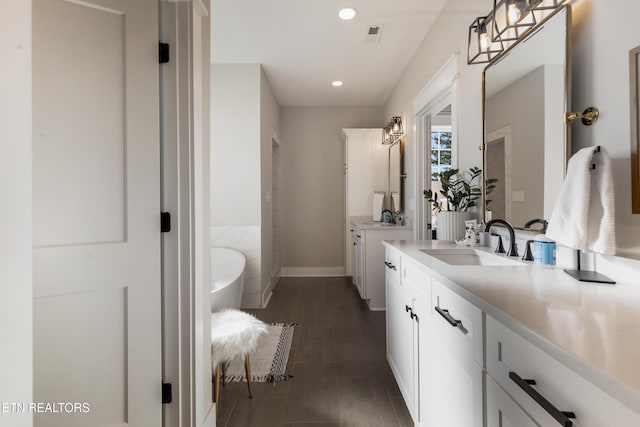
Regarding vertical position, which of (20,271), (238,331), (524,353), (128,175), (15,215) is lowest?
(238,331)

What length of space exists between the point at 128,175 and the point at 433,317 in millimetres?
1362

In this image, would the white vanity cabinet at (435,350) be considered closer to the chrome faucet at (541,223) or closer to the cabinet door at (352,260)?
the chrome faucet at (541,223)

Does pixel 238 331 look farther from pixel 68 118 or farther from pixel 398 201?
pixel 398 201

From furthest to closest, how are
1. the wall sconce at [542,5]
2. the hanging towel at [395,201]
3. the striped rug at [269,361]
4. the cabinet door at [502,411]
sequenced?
the hanging towel at [395,201], the striped rug at [269,361], the wall sconce at [542,5], the cabinet door at [502,411]

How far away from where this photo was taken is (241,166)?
12.3 feet

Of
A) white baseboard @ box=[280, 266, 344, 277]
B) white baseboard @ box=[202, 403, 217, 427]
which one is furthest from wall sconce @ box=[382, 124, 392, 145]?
white baseboard @ box=[202, 403, 217, 427]

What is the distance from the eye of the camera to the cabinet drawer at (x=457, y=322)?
932 mm

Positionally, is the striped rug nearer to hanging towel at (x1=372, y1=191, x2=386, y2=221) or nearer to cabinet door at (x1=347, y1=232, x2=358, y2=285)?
cabinet door at (x1=347, y1=232, x2=358, y2=285)

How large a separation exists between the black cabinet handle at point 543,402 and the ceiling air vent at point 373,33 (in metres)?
3.02

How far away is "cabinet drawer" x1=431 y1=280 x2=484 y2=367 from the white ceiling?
2.41 metres

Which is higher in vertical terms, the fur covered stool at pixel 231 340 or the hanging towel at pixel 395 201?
the hanging towel at pixel 395 201

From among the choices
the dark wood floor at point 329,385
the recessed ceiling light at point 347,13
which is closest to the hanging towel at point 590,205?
the dark wood floor at point 329,385

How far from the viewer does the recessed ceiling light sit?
2.68 meters

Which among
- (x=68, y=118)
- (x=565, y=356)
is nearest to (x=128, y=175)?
(x=68, y=118)
